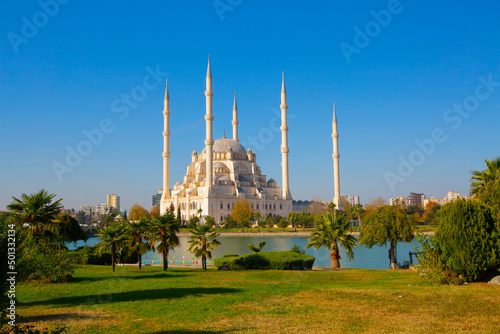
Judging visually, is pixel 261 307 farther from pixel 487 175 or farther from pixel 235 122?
pixel 235 122

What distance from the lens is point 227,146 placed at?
3543 inches

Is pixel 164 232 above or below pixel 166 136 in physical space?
below

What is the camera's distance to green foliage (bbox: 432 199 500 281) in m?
10.8

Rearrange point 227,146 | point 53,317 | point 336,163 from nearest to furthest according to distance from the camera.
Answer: point 53,317
point 336,163
point 227,146

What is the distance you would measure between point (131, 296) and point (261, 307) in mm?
3229

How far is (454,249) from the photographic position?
434 inches

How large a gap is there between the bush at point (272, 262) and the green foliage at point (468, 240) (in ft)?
26.1

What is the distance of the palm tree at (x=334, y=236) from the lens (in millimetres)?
20922

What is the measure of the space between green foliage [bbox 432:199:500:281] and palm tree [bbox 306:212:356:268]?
371 inches

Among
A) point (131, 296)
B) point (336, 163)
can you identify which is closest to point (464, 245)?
point (131, 296)

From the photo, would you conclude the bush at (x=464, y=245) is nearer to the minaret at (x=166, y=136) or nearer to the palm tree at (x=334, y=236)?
the palm tree at (x=334, y=236)

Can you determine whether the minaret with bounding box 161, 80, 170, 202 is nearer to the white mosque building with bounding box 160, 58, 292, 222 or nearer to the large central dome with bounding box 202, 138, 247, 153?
the white mosque building with bounding box 160, 58, 292, 222

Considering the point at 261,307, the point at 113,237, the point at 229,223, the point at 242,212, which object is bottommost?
the point at 261,307

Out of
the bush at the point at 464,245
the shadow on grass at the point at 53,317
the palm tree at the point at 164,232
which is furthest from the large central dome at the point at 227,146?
the shadow on grass at the point at 53,317
